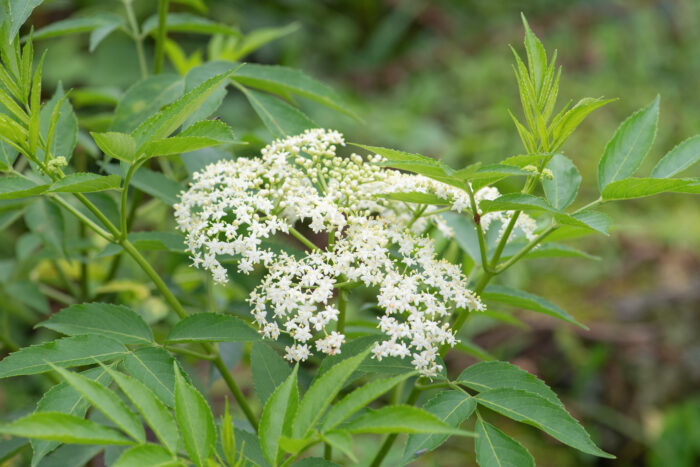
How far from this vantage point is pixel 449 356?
12.2 feet

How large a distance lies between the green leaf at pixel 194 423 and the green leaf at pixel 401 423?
18cm

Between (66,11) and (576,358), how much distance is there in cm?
442

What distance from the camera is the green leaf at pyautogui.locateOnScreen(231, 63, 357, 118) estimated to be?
1485mm

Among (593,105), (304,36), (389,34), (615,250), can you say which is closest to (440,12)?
(389,34)

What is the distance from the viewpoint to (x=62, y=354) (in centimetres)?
103

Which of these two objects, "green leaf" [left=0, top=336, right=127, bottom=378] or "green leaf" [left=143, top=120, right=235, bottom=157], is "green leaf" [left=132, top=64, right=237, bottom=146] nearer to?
"green leaf" [left=143, top=120, right=235, bottom=157]

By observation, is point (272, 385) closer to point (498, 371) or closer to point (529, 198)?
point (498, 371)

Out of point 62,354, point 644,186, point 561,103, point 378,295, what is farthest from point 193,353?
point 561,103

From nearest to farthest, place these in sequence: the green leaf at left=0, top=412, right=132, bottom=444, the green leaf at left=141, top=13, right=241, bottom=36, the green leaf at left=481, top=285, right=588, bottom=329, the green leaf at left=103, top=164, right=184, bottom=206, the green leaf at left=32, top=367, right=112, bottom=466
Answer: the green leaf at left=0, top=412, right=132, bottom=444 < the green leaf at left=32, top=367, right=112, bottom=466 < the green leaf at left=481, top=285, right=588, bottom=329 < the green leaf at left=103, top=164, right=184, bottom=206 < the green leaf at left=141, top=13, right=241, bottom=36

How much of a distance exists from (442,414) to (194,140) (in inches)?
22.8

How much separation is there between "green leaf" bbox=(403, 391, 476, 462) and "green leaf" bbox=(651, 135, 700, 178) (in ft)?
1.85

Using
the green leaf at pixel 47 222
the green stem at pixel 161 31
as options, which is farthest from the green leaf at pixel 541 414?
the green stem at pixel 161 31

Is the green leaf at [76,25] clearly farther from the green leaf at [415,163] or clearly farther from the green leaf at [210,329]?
the green leaf at [415,163]

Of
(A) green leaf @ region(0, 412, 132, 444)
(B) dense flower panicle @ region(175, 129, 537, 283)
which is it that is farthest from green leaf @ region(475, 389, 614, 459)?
(A) green leaf @ region(0, 412, 132, 444)
